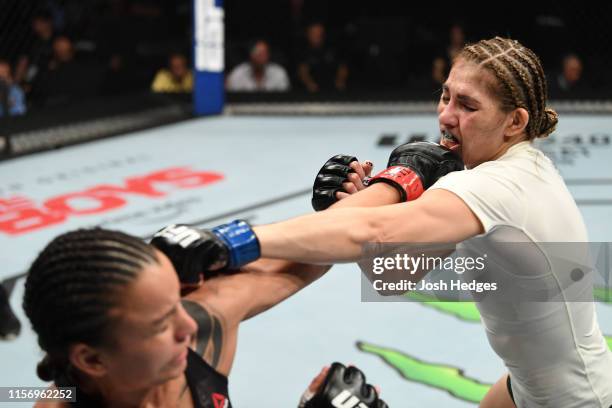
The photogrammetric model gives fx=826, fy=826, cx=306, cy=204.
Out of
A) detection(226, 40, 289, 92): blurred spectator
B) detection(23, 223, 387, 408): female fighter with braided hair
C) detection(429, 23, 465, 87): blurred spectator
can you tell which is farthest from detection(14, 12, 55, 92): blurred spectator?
detection(23, 223, 387, 408): female fighter with braided hair

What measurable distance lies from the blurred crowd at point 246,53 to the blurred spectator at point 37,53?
11mm

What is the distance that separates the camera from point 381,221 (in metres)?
1.63

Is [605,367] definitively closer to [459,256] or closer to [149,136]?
[459,256]

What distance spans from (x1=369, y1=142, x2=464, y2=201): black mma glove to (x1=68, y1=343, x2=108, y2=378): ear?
76 cm

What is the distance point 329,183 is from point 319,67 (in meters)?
7.33

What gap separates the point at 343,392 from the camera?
1.59 metres

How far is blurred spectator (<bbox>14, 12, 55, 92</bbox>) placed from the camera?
27.4ft

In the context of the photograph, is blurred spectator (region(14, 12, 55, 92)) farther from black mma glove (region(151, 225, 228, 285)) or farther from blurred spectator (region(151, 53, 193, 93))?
black mma glove (region(151, 225, 228, 285))

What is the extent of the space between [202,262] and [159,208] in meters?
3.73

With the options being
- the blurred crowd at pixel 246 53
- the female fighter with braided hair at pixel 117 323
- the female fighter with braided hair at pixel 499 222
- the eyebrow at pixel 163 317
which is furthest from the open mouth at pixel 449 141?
the blurred crowd at pixel 246 53

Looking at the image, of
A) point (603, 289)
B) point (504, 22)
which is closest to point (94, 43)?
point (504, 22)

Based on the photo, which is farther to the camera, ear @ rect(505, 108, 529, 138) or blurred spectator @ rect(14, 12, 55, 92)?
blurred spectator @ rect(14, 12, 55, 92)

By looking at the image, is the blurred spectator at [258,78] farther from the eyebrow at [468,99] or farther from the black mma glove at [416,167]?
the eyebrow at [468,99]

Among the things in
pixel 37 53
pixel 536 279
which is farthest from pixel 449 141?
pixel 37 53
